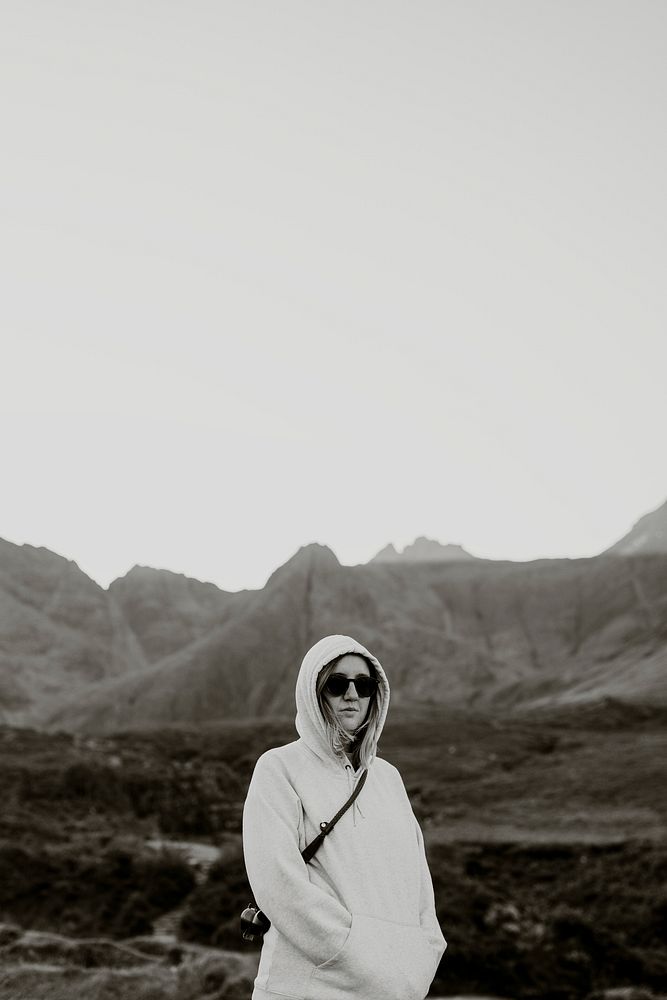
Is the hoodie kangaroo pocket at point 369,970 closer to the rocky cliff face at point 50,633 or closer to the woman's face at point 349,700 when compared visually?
the woman's face at point 349,700

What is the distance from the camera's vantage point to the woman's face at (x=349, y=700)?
2.96 metres

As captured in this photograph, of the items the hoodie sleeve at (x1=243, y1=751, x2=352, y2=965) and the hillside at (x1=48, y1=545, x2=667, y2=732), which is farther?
the hillside at (x1=48, y1=545, x2=667, y2=732)

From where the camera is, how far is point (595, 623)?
102m

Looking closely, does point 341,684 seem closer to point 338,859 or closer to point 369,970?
point 338,859

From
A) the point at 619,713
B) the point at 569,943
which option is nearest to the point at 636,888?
the point at 569,943

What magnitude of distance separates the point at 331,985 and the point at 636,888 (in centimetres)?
1590

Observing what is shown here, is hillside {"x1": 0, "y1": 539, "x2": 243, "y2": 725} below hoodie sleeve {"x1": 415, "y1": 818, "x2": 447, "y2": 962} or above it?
above

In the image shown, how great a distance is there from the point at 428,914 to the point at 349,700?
2.20 ft

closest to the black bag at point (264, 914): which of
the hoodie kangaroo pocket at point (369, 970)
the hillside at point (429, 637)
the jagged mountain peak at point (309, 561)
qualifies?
the hoodie kangaroo pocket at point (369, 970)

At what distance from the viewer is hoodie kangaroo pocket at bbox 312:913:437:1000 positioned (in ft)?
8.31

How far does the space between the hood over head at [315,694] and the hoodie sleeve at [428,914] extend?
37cm

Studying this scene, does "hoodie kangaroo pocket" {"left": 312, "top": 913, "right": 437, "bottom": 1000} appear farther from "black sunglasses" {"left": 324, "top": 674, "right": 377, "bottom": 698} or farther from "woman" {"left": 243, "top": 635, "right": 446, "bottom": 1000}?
"black sunglasses" {"left": 324, "top": 674, "right": 377, "bottom": 698}

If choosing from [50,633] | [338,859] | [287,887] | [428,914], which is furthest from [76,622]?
[287,887]

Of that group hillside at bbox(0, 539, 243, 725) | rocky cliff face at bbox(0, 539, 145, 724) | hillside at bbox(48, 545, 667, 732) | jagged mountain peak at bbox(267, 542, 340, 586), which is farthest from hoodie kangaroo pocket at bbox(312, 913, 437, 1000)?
jagged mountain peak at bbox(267, 542, 340, 586)
